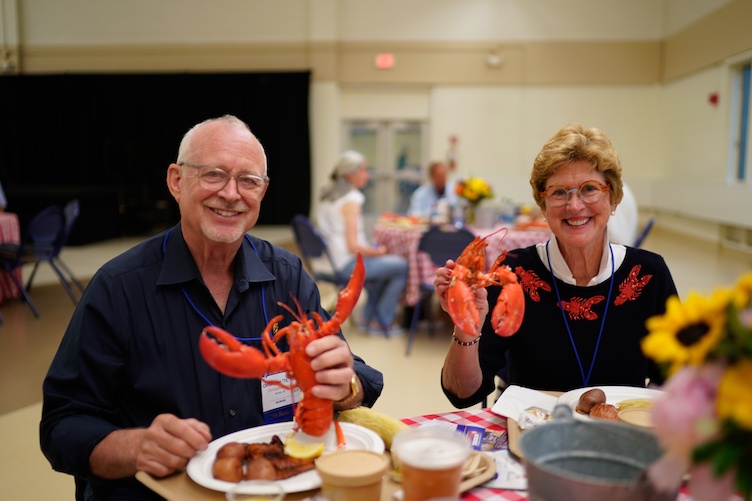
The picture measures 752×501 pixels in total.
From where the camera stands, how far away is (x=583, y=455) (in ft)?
3.12

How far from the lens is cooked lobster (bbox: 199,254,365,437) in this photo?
102 centimetres

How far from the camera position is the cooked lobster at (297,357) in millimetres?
1018

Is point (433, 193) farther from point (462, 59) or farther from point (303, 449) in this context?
point (303, 449)

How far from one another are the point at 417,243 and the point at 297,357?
169 inches

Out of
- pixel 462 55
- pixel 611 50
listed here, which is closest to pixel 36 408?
pixel 462 55

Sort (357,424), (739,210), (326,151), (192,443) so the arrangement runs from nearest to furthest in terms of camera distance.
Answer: (192,443) < (357,424) < (739,210) < (326,151)

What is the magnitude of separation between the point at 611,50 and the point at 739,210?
4.58 metres

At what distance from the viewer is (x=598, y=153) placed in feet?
6.15

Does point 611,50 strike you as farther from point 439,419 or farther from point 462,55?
point 439,419

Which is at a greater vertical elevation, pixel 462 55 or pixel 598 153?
pixel 462 55

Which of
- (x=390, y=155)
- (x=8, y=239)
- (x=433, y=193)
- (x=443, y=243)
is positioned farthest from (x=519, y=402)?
(x=390, y=155)

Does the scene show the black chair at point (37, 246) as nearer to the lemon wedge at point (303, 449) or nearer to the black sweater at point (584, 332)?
the black sweater at point (584, 332)

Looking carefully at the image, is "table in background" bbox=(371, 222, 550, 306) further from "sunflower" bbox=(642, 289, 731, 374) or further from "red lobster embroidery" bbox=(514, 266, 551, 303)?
"sunflower" bbox=(642, 289, 731, 374)

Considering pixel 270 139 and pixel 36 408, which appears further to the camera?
pixel 270 139
